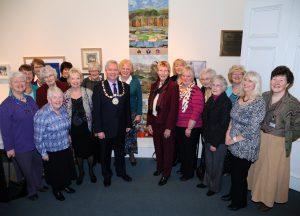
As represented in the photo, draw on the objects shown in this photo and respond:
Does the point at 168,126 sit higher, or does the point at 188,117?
the point at 188,117

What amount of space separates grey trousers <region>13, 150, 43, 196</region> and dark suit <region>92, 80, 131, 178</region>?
2.90 ft

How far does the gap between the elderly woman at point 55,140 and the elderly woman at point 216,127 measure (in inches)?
72.8

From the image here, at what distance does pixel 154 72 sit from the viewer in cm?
452

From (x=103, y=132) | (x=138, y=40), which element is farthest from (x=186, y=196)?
(x=138, y=40)

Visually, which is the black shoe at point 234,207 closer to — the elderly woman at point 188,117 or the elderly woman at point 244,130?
the elderly woman at point 244,130

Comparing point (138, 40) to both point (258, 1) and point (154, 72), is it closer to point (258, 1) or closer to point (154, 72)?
point (154, 72)

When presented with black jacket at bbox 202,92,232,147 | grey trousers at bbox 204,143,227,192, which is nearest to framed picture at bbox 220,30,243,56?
black jacket at bbox 202,92,232,147

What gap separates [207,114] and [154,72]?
1.66 metres

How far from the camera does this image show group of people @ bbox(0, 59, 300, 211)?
2812 mm

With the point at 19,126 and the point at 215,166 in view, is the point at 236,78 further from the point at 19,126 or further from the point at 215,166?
the point at 19,126

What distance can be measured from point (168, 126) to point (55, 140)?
150cm

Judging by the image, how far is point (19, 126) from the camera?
9.91ft

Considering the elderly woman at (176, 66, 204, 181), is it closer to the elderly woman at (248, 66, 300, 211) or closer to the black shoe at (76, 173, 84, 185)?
the elderly woman at (248, 66, 300, 211)

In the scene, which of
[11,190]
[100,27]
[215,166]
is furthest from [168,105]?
[11,190]
